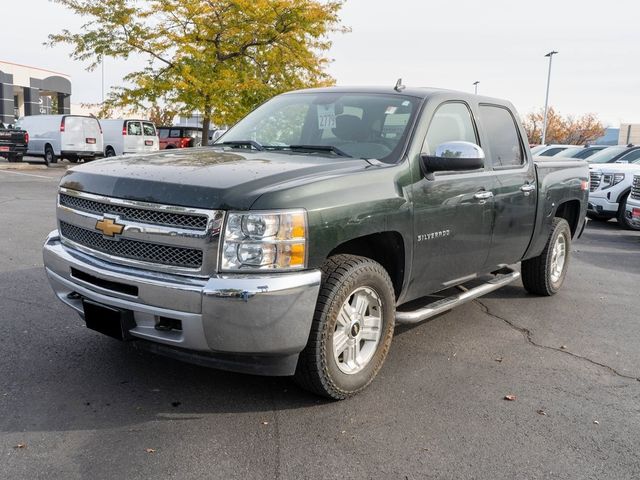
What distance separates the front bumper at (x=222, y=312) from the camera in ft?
10.2

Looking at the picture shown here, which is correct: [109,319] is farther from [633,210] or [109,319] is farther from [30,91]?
[30,91]

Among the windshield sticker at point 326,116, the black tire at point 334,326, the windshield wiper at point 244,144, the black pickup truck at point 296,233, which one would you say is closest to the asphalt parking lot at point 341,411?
the black tire at point 334,326

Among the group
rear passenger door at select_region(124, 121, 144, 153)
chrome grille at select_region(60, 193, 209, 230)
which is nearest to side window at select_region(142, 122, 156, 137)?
rear passenger door at select_region(124, 121, 144, 153)

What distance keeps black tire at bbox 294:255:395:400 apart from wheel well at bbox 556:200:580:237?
3507 millimetres

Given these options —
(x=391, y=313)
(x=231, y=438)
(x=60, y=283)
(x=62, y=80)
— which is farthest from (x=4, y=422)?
(x=62, y=80)

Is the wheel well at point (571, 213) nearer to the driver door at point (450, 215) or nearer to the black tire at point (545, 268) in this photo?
the black tire at point (545, 268)

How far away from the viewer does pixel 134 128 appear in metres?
27.2

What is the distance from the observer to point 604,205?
13.0 metres

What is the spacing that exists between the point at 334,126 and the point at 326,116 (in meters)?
0.15

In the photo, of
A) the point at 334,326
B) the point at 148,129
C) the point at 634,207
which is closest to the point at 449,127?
the point at 334,326

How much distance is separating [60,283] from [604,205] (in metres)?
11.8

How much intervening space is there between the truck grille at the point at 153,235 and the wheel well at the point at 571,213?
453 cm

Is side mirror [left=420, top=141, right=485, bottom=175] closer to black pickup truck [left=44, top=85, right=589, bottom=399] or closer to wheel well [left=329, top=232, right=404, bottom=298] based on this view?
black pickup truck [left=44, top=85, right=589, bottom=399]

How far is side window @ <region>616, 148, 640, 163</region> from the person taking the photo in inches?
575
